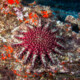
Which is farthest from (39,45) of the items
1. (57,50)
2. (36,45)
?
(57,50)

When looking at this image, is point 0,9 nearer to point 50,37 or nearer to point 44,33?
point 44,33

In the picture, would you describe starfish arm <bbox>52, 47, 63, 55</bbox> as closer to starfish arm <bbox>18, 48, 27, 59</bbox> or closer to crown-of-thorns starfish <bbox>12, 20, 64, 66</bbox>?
crown-of-thorns starfish <bbox>12, 20, 64, 66</bbox>

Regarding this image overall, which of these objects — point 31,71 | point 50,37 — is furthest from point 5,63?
point 50,37

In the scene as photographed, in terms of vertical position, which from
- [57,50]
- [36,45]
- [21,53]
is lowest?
[21,53]

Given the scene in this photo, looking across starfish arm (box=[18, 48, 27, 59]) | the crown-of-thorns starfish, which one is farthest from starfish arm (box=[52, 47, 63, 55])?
starfish arm (box=[18, 48, 27, 59])

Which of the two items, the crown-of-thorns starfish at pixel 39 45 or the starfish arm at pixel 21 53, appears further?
the starfish arm at pixel 21 53

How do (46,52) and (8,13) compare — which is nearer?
(46,52)

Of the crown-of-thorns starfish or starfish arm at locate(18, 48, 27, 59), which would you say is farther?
starfish arm at locate(18, 48, 27, 59)

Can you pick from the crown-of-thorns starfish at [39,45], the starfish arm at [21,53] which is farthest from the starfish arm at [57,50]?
the starfish arm at [21,53]

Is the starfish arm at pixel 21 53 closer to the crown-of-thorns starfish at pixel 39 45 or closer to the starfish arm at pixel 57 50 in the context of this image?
the crown-of-thorns starfish at pixel 39 45

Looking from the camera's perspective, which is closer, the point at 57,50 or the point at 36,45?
the point at 36,45

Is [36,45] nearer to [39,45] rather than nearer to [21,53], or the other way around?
[39,45]
